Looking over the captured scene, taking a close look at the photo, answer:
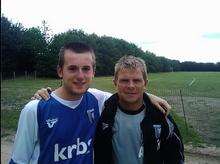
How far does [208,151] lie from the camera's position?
9.09m

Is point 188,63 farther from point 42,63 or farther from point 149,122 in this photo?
point 149,122

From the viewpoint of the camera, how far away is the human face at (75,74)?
9.82ft

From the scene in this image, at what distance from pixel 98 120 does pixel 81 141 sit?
281 mm

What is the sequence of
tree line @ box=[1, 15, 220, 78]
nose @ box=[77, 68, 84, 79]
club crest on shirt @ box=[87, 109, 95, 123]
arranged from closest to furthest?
1. nose @ box=[77, 68, 84, 79]
2. club crest on shirt @ box=[87, 109, 95, 123]
3. tree line @ box=[1, 15, 220, 78]

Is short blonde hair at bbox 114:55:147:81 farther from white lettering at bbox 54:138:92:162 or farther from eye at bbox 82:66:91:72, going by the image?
white lettering at bbox 54:138:92:162

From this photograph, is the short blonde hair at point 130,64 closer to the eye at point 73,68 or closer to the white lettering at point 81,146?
the eye at point 73,68

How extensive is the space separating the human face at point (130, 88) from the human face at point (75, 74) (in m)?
0.36

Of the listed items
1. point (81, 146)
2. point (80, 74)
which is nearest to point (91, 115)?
point (81, 146)

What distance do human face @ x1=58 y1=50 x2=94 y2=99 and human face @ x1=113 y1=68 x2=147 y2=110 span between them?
14.2 inches

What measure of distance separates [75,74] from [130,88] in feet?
1.71

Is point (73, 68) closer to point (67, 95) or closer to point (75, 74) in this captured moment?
point (75, 74)

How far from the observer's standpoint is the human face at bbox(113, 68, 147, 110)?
128 inches

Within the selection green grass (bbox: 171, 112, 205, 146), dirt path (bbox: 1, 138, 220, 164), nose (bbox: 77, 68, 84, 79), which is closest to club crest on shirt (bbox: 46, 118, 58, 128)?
nose (bbox: 77, 68, 84, 79)

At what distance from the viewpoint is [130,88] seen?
128 inches
